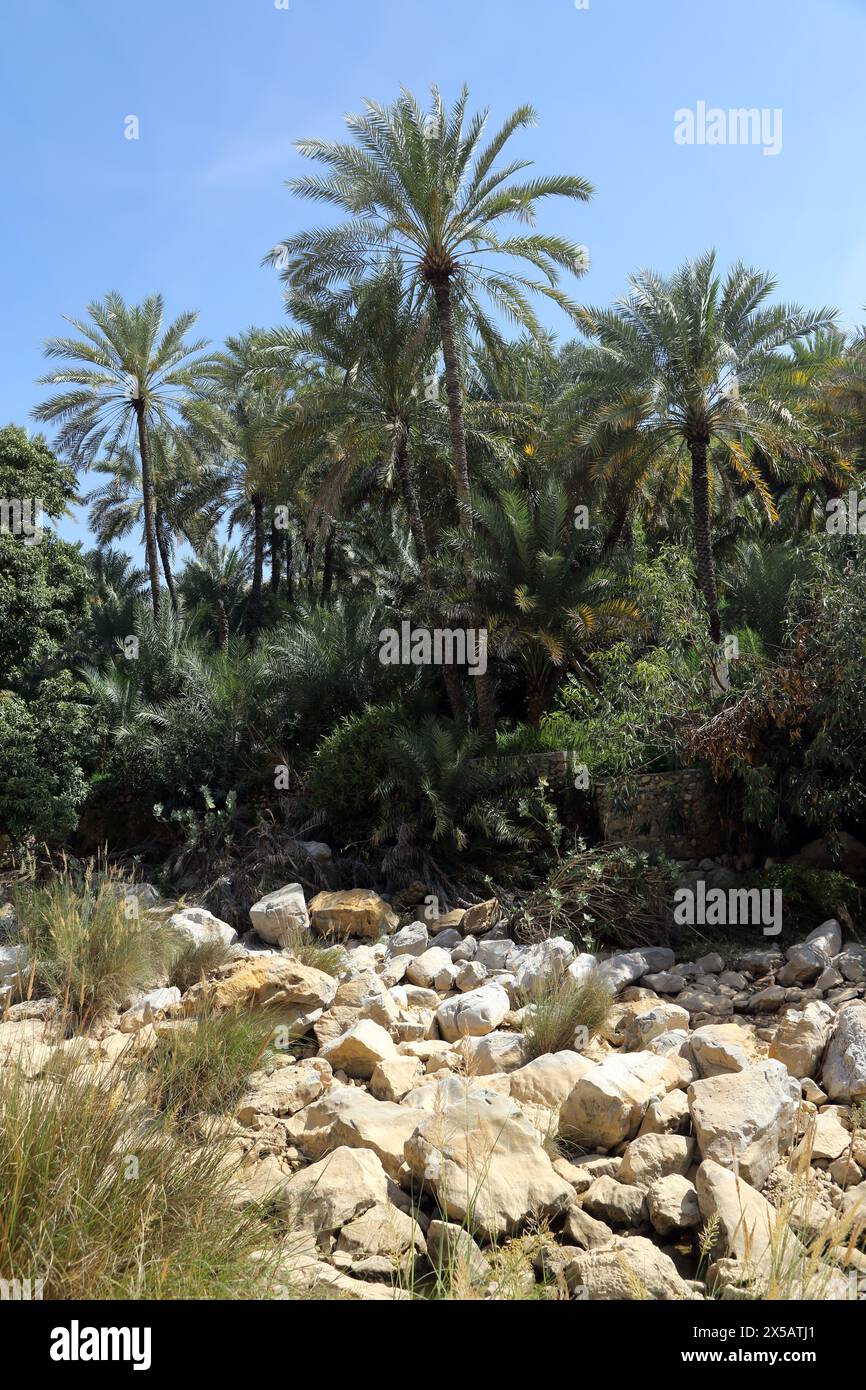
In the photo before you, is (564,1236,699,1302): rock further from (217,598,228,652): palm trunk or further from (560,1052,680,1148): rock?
(217,598,228,652): palm trunk

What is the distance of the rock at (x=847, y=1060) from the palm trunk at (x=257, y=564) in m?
21.7

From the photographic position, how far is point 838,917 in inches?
376

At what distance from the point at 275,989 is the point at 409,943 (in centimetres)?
257

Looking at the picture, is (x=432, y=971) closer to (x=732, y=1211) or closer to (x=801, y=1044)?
(x=801, y=1044)

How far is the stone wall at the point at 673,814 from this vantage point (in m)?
11.3

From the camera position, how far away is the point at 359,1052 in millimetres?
6531

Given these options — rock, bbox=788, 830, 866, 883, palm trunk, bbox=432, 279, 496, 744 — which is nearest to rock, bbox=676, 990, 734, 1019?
rock, bbox=788, 830, 866, 883

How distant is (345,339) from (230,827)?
332 inches

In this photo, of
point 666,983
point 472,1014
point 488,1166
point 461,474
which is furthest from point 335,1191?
point 461,474

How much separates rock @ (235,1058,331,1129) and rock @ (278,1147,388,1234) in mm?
949

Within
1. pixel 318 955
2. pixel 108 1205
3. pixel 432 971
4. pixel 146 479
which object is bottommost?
pixel 432 971

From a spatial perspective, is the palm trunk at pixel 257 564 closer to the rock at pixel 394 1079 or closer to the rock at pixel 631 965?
A: the rock at pixel 631 965
